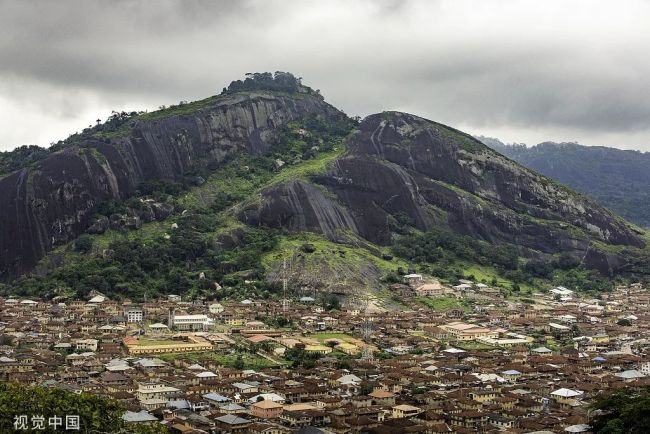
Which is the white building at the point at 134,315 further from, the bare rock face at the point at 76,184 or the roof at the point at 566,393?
the roof at the point at 566,393

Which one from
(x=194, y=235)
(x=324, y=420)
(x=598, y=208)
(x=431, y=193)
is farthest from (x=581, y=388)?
(x=598, y=208)

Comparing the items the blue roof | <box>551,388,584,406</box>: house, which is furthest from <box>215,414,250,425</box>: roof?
<box>551,388,584,406</box>: house

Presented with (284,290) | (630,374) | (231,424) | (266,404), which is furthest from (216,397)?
(284,290)

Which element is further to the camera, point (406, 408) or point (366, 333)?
point (366, 333)

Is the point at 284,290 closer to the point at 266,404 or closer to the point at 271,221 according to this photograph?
the point at 271,221

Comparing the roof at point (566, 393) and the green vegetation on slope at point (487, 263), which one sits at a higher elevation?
the green vegetation on slope at point (487, 263)

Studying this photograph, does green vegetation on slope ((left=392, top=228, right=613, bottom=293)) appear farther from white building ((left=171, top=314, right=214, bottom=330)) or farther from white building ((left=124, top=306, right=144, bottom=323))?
white building ((left=124, top=306, right=144, bottom=323))

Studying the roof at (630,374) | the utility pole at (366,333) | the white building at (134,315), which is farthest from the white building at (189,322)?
the roof at (630,374)
